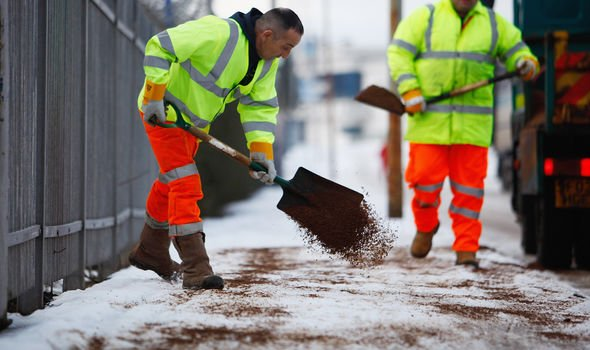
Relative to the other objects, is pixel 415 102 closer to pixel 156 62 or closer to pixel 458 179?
pixel 458 179

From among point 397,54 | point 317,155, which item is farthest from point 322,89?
point 397,54

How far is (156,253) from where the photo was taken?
16.9 feet

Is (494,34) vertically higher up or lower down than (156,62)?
higher up

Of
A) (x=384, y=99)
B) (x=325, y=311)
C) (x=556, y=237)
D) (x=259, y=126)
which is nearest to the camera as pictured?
(x=325, y=311)

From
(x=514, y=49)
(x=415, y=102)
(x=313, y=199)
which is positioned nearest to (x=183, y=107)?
Result: (x=313, y=199)

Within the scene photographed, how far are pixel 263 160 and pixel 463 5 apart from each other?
226 centimetres

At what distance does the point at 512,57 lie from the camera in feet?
21.4

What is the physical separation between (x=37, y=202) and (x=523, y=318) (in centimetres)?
233

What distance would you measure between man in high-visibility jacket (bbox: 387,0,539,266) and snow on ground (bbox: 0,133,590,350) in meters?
0.49

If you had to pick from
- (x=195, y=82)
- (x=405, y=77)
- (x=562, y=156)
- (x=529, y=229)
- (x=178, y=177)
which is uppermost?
(x=405, y=77)

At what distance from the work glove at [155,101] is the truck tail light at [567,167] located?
3.23 m

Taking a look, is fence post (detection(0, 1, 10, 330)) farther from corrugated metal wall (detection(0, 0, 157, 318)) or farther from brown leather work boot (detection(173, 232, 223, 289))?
brown leather work boot (detection(173, 232, 223, 289))

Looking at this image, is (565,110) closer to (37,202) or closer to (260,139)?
(260,139)

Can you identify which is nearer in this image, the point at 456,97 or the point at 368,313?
the point at 368,313
